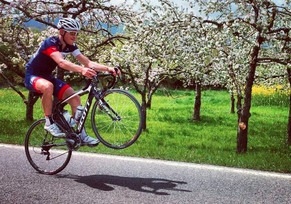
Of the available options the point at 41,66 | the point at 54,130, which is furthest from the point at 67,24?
the point at 54,130

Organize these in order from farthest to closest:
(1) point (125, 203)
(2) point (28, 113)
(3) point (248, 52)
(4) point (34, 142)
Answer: (2) point (28, 113), (3) point (248, 52), (4) point (34, 142), (1) point (125, 203)

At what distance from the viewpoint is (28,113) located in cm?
2005

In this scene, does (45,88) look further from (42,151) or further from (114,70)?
(42,151)

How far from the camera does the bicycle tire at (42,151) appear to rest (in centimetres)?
665

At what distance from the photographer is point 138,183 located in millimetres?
5879

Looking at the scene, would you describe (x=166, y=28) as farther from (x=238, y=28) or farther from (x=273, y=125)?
(x=273, y=125)

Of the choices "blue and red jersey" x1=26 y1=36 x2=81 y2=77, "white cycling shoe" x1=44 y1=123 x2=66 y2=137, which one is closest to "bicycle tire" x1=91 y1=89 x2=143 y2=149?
"white cycling shoe" x1=44 y1=123 x2=66 y2=137

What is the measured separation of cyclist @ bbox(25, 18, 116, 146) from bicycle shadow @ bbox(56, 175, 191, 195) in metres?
0.59

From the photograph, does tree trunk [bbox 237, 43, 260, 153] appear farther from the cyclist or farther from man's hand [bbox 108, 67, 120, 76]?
the cyclist

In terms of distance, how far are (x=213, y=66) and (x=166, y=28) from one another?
353 cm

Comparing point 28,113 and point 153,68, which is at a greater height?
point 153,68

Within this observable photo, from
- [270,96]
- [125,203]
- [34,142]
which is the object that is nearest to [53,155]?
[34,142]

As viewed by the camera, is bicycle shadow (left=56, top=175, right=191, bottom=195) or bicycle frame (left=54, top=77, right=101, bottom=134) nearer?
bicycle shadow (left=56, top=175, right=191, bottom=195)

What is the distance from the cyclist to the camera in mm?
5621
